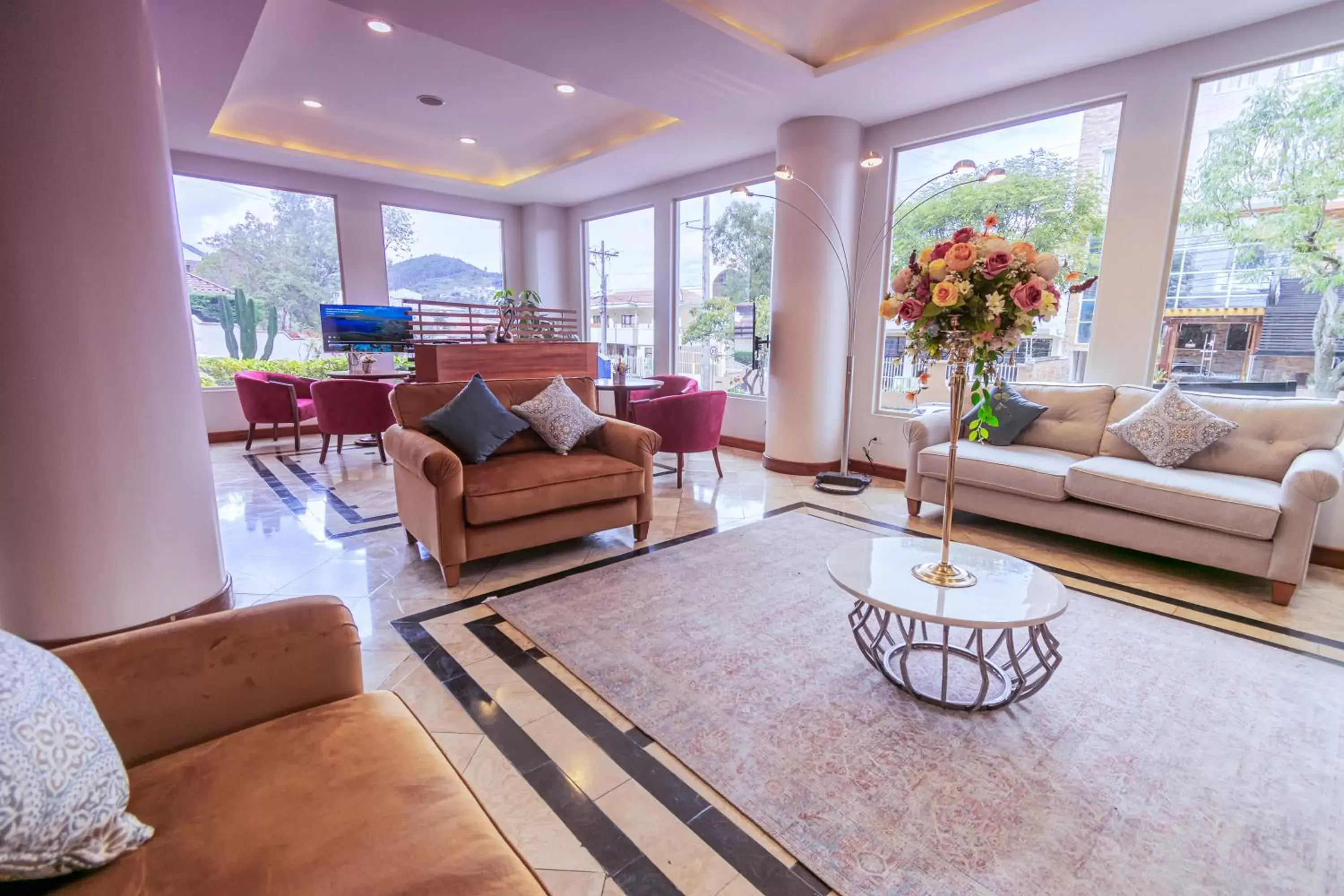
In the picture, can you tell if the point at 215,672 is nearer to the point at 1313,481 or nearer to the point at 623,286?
the point at 1313,481

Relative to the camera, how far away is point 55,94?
1960 millimetres

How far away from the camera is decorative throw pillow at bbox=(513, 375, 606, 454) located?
3.50 metres

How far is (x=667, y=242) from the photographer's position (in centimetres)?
681

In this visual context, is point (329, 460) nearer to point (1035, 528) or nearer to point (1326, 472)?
point (1035, 528)

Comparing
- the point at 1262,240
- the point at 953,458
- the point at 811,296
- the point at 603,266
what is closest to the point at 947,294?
the point at 953,458

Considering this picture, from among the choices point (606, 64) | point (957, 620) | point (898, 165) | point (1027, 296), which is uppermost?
point (606, 64)

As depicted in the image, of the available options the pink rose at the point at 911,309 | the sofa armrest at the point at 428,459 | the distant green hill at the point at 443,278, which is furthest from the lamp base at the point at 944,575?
the distant green hill at the point at 443,278

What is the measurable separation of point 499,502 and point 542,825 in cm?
162

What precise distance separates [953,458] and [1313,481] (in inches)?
74.0

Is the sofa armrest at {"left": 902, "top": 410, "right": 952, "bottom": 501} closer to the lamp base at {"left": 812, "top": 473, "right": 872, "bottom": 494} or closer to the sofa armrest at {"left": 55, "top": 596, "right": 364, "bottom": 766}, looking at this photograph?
the lamp base at {"left": 812, "top": 473, "right": 872, "bottom": 494}

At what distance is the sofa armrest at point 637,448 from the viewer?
11.1 feet

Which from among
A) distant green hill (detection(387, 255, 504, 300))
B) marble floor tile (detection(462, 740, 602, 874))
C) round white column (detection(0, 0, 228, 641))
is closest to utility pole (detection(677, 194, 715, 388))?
distant green hill (detection(387, 255, 504, 300))

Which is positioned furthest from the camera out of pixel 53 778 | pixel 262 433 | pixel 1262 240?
pixel 262 433

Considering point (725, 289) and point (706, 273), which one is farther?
point (706, 273)
